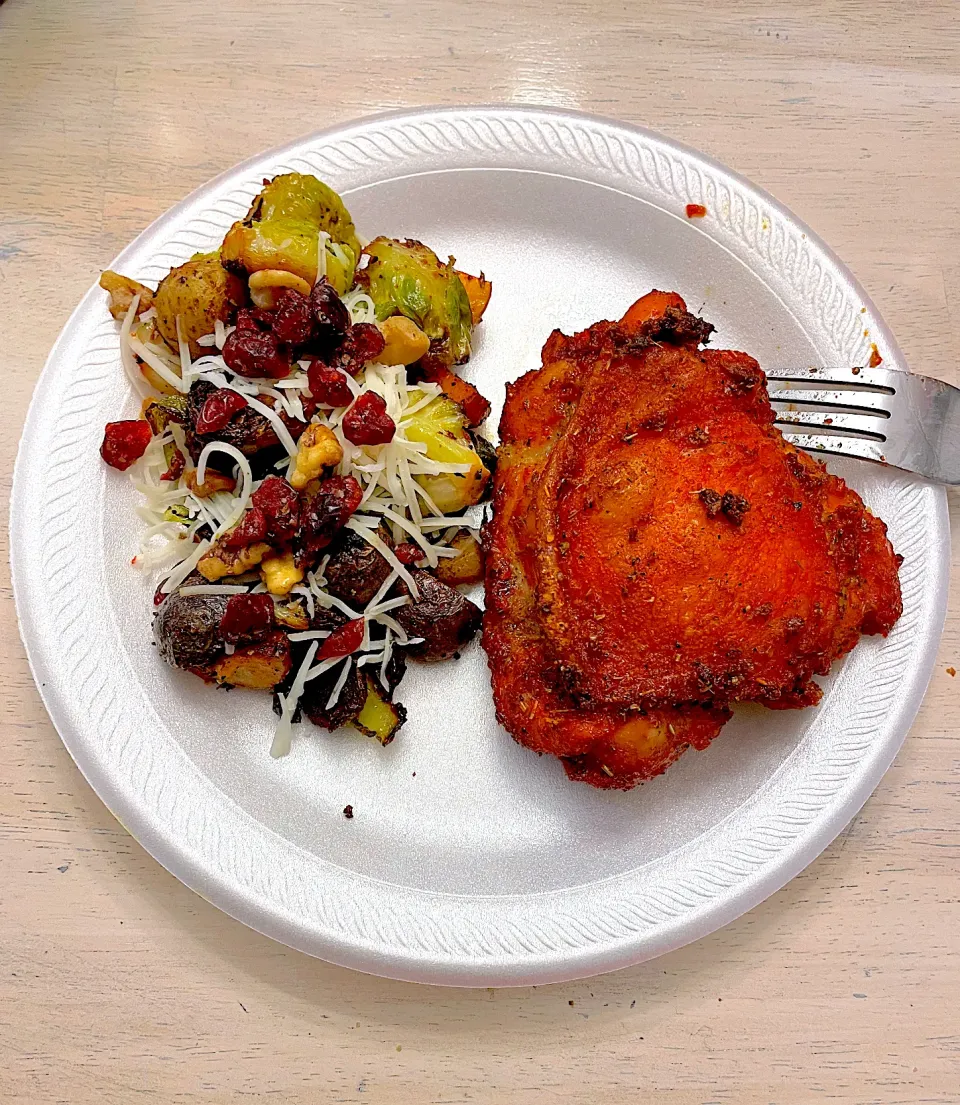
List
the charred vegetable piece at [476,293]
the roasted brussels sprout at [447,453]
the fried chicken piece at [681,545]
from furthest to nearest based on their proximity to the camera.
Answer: the charred vegetable piece at [476,293] < the roasted brussels sprout at [447,453] < the fried chicken piece at [681,545]

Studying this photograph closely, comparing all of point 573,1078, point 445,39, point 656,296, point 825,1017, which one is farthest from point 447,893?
point 445,39

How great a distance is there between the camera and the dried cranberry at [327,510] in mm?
2488

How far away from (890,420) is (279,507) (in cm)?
191

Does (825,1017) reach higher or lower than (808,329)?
lower

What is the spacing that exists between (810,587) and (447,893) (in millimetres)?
1382

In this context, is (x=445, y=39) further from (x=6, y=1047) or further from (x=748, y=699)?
(x=6, y=1047)

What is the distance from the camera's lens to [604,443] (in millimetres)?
2506

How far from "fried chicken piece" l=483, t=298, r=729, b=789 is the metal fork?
0.80 metres

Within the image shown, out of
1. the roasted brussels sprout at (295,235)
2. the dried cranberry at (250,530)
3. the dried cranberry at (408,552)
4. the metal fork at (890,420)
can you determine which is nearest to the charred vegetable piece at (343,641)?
the dried cranberry at (408,552)

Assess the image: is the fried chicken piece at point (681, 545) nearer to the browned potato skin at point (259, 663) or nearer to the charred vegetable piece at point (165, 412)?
the browned potato skin at point (259, 663)

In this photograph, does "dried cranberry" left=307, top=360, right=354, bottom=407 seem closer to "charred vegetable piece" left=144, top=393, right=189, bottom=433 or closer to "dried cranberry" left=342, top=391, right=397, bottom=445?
"dried cranberry" left=342, top=391, right=397, bottom=445

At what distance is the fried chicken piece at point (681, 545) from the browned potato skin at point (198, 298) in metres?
1.04

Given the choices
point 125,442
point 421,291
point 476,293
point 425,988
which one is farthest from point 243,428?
point 425,988

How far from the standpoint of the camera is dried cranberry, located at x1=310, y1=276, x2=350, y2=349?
98.0 inches
